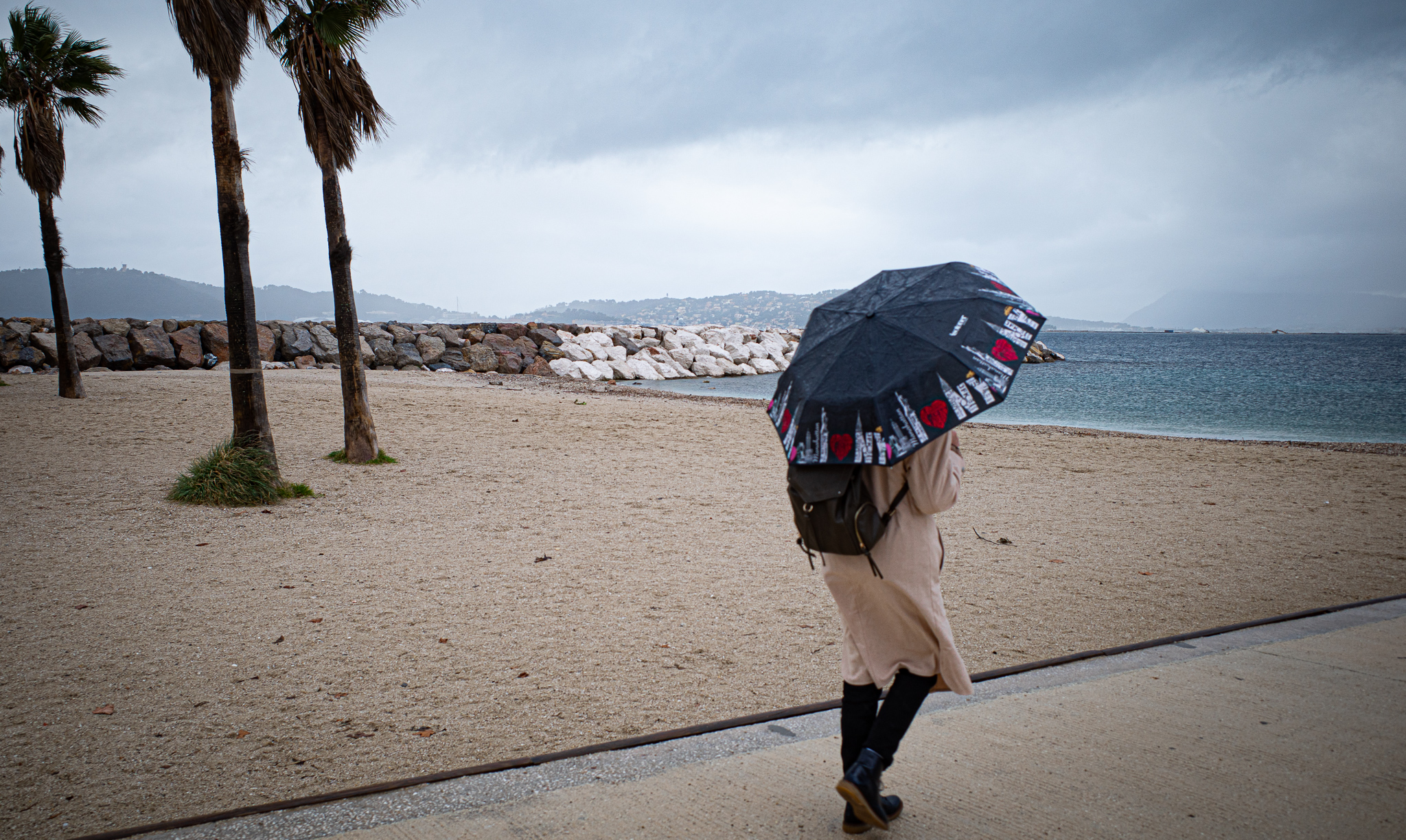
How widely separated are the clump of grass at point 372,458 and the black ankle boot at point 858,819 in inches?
332

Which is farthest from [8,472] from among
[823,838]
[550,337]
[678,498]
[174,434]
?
[550,337]

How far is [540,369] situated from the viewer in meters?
28.4

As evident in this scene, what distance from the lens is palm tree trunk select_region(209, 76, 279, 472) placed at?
7.46m

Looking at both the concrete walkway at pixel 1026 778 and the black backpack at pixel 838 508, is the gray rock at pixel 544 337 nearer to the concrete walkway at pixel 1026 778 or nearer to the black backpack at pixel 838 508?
the concrete walkway at pixel 1026 778

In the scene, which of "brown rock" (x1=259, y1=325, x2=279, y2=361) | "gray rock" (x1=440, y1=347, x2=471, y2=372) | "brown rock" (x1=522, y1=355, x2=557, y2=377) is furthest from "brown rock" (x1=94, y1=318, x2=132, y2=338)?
"brown rock" (x1=522, y1=355, x2=557, y2=377)

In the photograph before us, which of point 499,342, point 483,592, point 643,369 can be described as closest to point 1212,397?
point 643,369

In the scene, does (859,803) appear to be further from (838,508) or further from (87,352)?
(87,352)

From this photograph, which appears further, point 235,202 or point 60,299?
point 60,299

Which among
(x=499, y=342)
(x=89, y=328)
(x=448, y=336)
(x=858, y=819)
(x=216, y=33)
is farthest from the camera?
(x=499, y=342)

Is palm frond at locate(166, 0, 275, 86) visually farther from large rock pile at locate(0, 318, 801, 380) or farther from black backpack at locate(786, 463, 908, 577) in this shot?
large rock pile at locate(0, 318, 801, 380)

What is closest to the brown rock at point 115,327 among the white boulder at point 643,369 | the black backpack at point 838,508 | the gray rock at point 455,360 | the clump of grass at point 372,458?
the gray rock at point 455,360

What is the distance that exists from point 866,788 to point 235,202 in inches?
321

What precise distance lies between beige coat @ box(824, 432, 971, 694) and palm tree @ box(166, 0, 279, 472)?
276 inches

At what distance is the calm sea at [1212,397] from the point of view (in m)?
19.1
